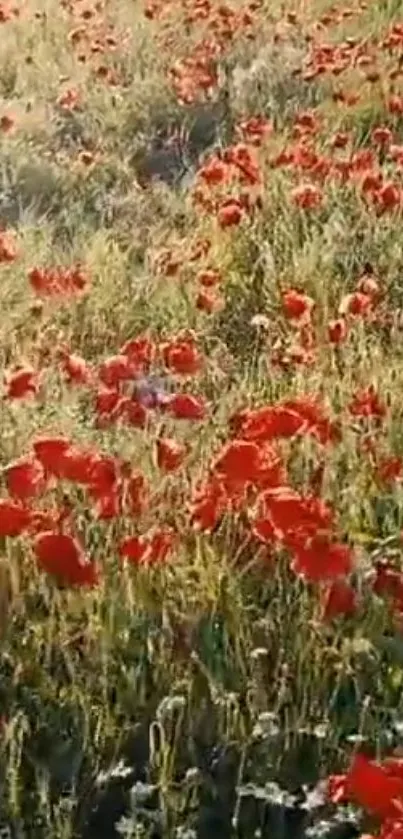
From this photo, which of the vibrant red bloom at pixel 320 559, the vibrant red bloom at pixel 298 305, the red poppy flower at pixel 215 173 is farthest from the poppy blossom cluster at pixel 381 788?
the red poppy flower at pixel 215 173

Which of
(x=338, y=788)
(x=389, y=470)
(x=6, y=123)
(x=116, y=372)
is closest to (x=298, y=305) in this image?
(x=116, y=372)

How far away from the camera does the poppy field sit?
8.73 ft

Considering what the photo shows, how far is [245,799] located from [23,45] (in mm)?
5983

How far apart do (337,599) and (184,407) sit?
25.4 inches

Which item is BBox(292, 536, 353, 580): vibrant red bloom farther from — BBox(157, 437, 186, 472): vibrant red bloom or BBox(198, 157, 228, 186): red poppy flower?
BBox(198, 157, 228, 186): red poppy flower

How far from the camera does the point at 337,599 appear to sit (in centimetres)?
280

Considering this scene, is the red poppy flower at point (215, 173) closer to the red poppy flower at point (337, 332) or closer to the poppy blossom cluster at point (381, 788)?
the red poppy flower at point (337, 332)

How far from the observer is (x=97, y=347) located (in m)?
4.47

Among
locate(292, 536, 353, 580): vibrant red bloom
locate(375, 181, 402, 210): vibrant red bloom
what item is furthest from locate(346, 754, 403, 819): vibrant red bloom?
locate(375, 181, 402, 210): vibrant red bloom

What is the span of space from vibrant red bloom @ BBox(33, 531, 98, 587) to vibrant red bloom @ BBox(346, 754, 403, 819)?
2.29 ft

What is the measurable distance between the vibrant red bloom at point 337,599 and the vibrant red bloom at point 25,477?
479mm

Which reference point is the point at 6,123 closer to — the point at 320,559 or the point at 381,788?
the point at 320,559

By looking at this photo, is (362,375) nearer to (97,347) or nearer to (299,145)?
(97,347)

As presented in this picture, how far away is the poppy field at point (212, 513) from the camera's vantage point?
2660mm
